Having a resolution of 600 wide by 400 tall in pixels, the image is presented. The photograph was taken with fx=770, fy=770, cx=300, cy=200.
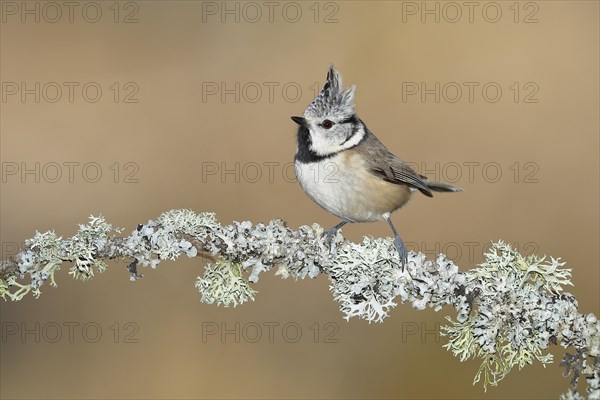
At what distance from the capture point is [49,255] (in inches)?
91.7

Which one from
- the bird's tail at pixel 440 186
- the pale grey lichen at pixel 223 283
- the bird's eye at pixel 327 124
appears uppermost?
the bird's eye at pixel 327 124

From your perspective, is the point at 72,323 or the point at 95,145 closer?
the point at 72,323

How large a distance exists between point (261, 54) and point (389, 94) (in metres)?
0.89

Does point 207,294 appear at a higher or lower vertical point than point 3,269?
lower

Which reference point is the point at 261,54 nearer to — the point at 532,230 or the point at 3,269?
the point at 532,230

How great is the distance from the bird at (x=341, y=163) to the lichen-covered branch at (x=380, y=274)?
0.87m

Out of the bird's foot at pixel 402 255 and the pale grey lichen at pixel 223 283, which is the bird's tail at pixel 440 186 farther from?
the pale grey lichen at pixel 223 283

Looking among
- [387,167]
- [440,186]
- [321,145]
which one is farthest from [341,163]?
[440,186]

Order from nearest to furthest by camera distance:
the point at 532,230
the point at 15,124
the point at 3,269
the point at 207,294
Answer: the point at 3,269 → the point at 207,294 → the point at 532,230 → the point at 15,124

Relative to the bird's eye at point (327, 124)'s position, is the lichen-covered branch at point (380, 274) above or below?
below

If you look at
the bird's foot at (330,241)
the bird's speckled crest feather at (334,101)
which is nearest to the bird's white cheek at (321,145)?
the bird's speckled crest feather at (334,101)

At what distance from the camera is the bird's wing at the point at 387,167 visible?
354 centimetres

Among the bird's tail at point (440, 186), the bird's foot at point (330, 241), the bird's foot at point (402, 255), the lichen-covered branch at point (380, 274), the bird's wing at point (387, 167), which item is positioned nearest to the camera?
the lichen-covered branch at point (380, 274)

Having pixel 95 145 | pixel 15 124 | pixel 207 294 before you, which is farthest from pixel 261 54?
pixel 207 294
